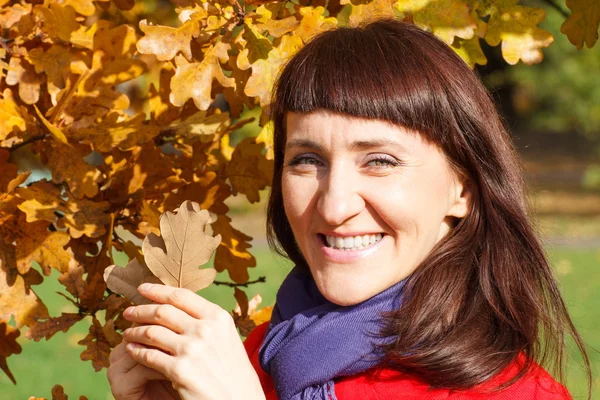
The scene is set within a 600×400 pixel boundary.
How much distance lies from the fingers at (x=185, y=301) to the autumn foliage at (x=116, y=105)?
439 mm

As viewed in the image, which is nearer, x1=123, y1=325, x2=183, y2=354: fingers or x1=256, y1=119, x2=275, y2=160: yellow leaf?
x1=123, y1=325, x2=183, y2=354: fingers

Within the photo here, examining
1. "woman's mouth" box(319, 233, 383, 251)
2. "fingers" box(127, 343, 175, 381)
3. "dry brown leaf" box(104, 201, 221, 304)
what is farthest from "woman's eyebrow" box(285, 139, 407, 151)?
"fingers" box(127, 343, 175, 381)

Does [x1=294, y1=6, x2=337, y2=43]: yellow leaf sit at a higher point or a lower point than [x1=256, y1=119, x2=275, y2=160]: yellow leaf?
higher

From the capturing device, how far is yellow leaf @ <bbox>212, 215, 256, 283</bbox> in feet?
7.51

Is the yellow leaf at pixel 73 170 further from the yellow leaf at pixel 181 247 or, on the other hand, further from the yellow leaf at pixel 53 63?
the yellow leaf at pixel 181 247

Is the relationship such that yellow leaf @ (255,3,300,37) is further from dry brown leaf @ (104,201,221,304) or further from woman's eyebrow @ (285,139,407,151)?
dry brown leaf @ (104,201,221,304)

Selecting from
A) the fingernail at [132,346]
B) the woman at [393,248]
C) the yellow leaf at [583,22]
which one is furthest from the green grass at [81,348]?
the fingernail at [132,346]

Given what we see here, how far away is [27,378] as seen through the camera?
18.2 ft

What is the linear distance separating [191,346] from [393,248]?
0.45 metres

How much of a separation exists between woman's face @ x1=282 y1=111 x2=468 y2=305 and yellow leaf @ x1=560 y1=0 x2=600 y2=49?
0.59 metres

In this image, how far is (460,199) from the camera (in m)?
1.84

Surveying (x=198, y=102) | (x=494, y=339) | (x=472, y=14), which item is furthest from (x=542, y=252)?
(x=198, y=102)

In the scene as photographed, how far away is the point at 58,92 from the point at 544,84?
627 inches


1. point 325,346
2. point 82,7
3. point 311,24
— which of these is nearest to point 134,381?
point 325,346
